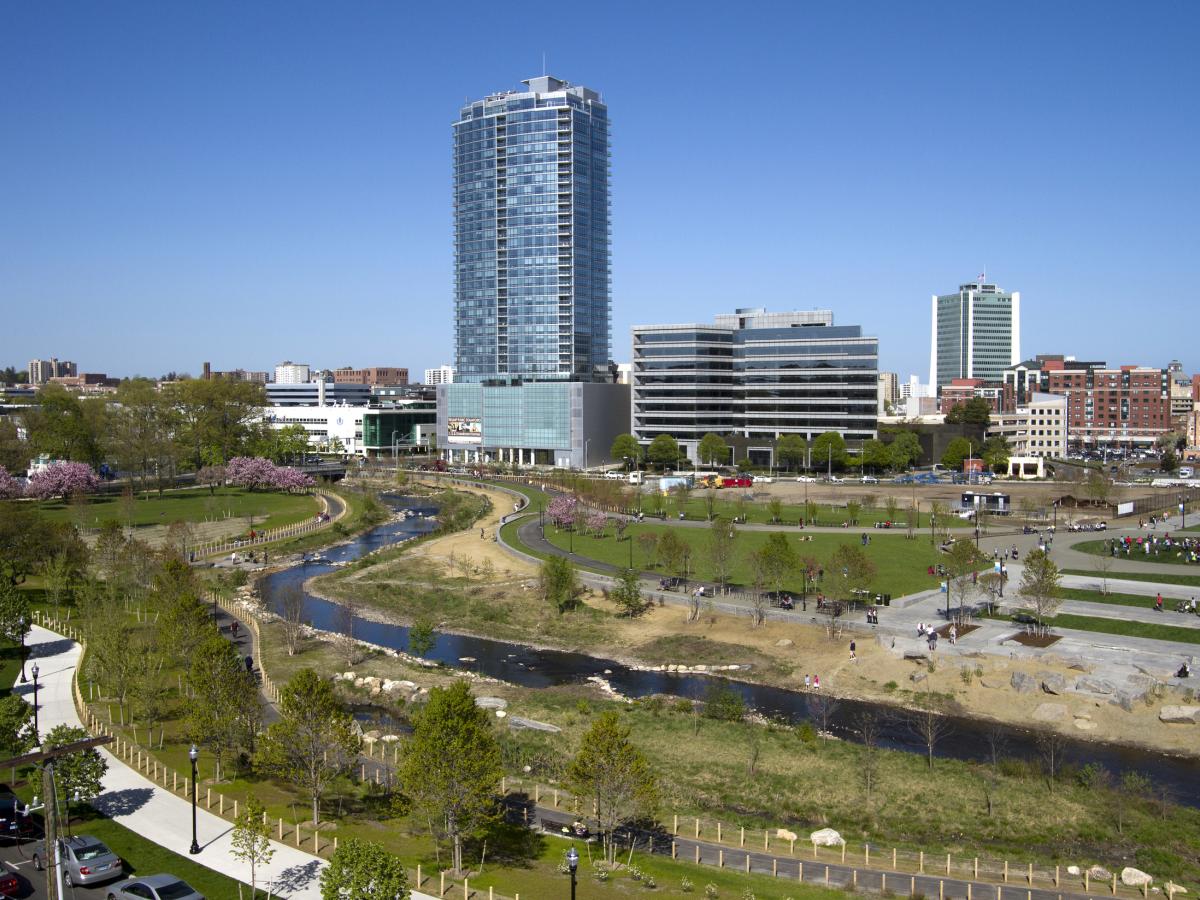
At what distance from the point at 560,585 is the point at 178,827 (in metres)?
36.5

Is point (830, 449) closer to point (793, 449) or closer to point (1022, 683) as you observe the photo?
point (793, 449)

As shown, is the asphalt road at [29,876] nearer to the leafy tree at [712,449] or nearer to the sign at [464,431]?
the leafy tree at [712,449]

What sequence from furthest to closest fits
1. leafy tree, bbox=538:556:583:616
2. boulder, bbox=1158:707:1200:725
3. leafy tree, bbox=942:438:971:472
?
1. leafy tree, bbox=942:438:971:472
2. leafy tree, bbox=538:556:583:616
3. boulder, bbox=1158:707:1200:725

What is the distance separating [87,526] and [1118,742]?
85.1m

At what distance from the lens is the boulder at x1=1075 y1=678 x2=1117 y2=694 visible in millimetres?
43219

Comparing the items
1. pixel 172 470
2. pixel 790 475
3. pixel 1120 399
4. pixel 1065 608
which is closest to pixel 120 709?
pixel 1065 608

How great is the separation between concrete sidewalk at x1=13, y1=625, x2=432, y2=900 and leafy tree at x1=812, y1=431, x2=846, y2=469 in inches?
4359

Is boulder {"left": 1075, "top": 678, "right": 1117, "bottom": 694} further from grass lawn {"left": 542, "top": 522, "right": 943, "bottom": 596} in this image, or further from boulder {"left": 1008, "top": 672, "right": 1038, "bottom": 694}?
grass lawn {"left": 542, "top": 522, "right": 943, "bottom": 596}

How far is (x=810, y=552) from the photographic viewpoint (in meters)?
74.1

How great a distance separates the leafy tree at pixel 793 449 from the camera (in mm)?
137500

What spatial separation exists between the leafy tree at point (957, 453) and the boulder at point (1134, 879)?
121313 mm

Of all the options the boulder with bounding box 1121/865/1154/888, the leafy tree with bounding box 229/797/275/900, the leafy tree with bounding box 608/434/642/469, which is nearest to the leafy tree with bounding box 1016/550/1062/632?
the boulder with bounding box 1121/865/1154/888

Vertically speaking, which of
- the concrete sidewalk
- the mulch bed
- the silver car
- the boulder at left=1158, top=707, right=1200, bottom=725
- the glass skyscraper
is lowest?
the boulder at left=1158, top=707, right=1200, bottom=725

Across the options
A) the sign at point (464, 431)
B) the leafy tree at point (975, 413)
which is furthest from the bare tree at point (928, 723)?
the leafy tree at point (975, 413)
